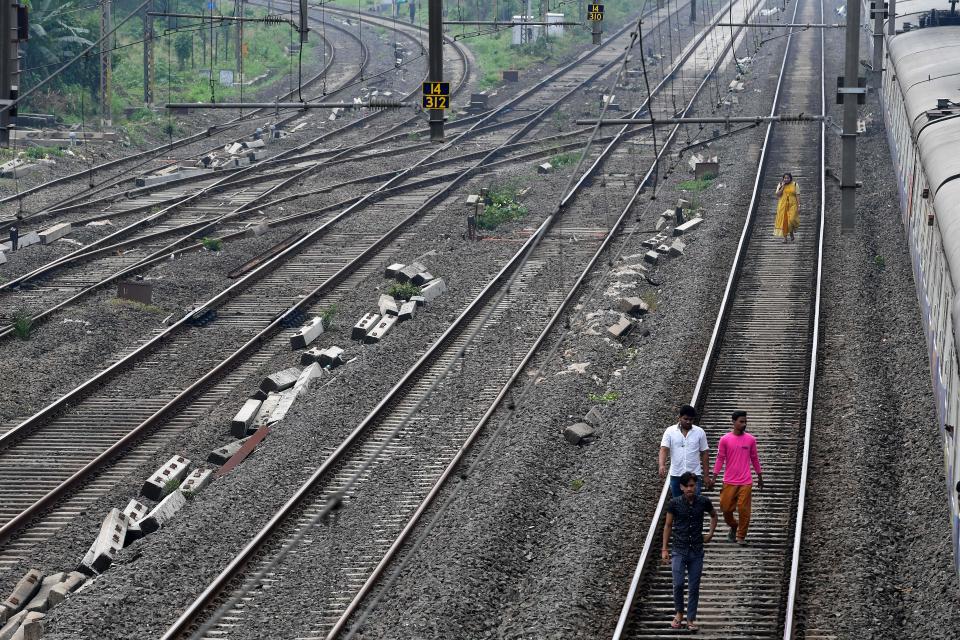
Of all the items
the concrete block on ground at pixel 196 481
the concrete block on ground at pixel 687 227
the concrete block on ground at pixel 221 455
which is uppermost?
the concrete block on ground at pixel 687 227

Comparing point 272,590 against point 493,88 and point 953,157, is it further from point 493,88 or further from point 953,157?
point 493,88

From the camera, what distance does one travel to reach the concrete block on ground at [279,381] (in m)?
18.7

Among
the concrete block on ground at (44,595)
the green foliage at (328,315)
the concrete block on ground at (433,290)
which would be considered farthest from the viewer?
the concrete block on ground at (433,290)

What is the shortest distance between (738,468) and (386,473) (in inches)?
181

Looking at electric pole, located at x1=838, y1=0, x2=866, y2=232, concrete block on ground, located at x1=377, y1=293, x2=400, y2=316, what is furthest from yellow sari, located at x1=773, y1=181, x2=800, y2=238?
concrete block on ground, located at x1=377, y1=293, x2=400, y2=316

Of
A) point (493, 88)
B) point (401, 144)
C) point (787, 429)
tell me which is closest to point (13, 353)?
point (787, 429)

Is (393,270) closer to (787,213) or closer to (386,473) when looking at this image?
(787,213)

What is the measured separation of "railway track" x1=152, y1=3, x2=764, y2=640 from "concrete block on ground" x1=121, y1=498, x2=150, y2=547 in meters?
1.78

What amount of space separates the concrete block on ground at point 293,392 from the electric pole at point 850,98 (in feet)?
28.0

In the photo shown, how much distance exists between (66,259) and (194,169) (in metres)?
10.1

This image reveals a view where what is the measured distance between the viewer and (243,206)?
2934 centimetres

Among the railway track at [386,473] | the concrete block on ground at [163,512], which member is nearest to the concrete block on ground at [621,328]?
the railway track at [386,473]

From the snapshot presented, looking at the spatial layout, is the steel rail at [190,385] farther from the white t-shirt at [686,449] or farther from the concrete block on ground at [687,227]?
the white t-shirt at [686,449]

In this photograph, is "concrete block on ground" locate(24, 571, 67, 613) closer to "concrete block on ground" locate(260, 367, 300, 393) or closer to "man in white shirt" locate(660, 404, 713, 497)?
"concrete block on ground" locate(260, 367, 300, 393)
